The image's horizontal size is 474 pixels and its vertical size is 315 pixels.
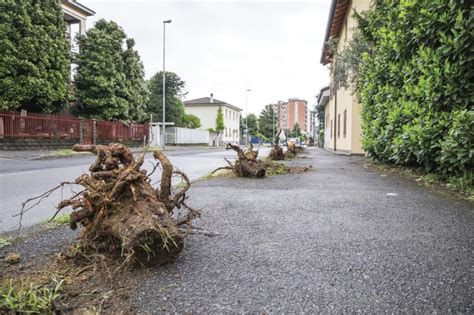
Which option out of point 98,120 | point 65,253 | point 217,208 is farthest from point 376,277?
point 98,120

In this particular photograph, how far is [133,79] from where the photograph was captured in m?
25.8

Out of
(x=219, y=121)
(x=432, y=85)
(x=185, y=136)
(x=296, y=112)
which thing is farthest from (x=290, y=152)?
(x=296, y=112)

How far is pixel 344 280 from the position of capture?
1714 millimetres

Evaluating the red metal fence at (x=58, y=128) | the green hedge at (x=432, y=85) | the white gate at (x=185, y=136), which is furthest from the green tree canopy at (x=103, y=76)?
the green hedge at (x=432, y=85)

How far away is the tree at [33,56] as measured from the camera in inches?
639

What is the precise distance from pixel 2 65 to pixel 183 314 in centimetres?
1845

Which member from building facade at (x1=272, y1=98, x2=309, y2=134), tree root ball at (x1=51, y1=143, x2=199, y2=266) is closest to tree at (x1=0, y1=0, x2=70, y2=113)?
tree root ball at (x1=51, y1=143, x2=199, y2=266)

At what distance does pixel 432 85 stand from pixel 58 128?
18.3 meters

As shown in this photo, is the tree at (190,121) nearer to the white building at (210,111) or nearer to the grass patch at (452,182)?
Result: the white building at (210,111)

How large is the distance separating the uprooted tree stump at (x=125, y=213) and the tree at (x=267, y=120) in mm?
85749

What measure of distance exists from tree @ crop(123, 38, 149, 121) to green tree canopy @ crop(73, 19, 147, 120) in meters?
0.07

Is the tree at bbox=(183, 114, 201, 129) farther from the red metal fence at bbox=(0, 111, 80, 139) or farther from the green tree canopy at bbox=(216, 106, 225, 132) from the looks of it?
the red metal fence at bbox=(0, 111, 80, 139)

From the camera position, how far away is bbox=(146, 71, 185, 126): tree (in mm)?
40219

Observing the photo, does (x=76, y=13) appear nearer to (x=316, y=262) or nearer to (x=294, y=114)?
(x=316, y=262)
